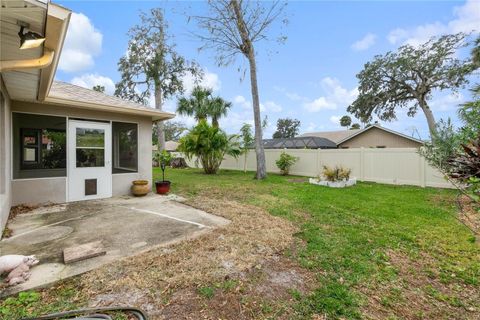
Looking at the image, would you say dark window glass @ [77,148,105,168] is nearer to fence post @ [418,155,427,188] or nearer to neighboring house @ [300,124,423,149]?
fence post @ [418,155,427,188]

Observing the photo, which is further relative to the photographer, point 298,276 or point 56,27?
point 298,276

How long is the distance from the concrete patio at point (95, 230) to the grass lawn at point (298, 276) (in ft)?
0.92

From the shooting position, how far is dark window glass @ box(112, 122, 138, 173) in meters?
7.07

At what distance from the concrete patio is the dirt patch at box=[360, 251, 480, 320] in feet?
8.65

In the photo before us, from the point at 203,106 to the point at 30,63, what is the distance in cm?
1656

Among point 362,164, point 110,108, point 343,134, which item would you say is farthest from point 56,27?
point 343,134

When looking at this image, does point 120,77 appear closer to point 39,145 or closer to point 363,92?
point 39,145

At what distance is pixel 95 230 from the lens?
161 inches

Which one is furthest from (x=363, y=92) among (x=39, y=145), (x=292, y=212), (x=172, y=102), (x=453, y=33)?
(x=39, y=145)

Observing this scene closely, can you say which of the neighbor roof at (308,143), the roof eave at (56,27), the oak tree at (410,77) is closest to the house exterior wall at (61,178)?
the roof eave at (56,27)

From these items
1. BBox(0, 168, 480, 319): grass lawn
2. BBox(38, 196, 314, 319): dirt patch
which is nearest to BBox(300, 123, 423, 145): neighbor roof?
BBox(0, 168, 480, 319): grass lawn

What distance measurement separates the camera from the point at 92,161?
6.54 meters

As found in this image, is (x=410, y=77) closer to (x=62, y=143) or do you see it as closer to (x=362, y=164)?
(x=362, y=164)

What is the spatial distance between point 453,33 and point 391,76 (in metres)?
4.52
